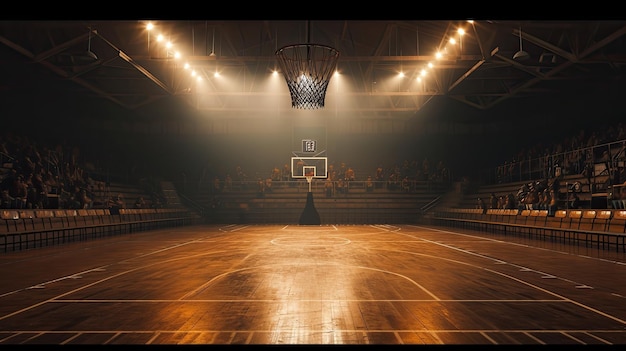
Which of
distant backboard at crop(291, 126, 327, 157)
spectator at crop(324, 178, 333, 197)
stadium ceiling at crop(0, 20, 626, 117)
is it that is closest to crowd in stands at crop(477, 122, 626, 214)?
stadium ceiling at crop(0, 20, 626, 117)

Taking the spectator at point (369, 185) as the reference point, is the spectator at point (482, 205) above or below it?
below

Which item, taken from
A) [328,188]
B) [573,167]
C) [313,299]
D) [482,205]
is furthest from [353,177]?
[313,299]

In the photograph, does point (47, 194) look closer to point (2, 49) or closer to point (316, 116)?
point (2, 49)

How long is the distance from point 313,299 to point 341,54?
514 inches

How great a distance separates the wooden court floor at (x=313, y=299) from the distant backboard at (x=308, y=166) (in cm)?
1367

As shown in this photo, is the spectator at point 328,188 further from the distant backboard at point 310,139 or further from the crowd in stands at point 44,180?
the crowd in stands at point 44,180

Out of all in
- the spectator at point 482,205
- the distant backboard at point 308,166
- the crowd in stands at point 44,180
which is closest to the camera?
the crowd in stands at point 44,180

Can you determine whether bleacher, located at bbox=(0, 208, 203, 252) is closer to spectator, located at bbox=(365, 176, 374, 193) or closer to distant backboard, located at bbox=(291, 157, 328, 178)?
distant backboard, located at bbox=(291, 157, 328, 178)

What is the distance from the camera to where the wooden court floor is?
10.9 feet

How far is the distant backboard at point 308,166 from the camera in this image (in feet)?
Answer: 72.2

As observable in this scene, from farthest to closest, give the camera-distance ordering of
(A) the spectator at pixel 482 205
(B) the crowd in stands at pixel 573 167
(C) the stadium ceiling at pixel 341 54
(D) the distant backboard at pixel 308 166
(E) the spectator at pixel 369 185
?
(E) the spectator at pixel 369 185, (D) the distant backboard at pixel 308 166, (A) the spectator at pixel 482 205, (C) the stadium ceiling at pixel 341 54, (B) the crowd in stands at pixel 573 167

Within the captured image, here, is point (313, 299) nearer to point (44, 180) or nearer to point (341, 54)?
point (44, 180)

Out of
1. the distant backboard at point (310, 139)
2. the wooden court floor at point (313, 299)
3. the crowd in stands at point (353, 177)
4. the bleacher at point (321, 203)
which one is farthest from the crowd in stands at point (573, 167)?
the distant backboard at point (310, 139)

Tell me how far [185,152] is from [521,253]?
20.4 m
